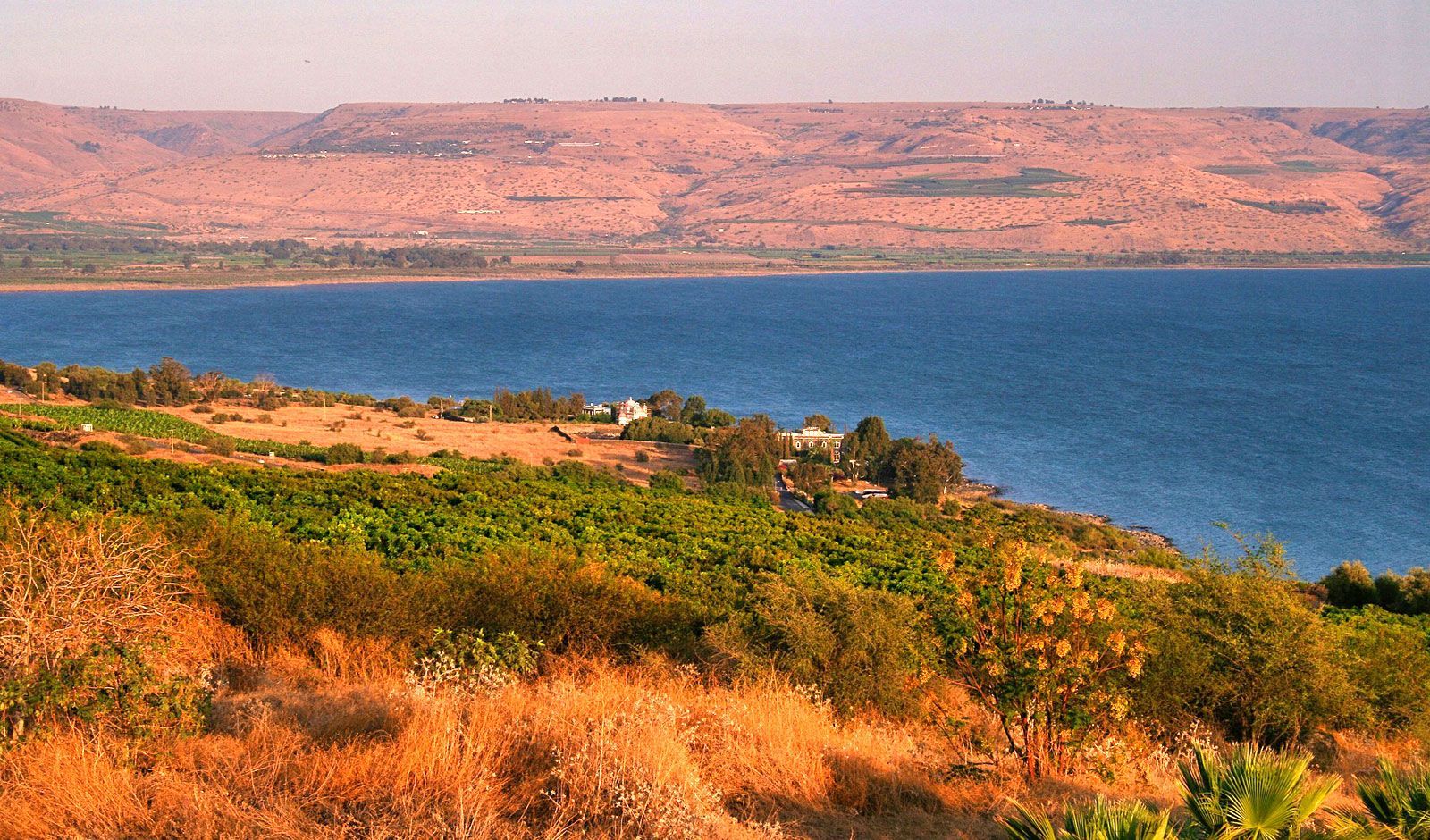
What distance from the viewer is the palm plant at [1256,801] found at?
5457 mm

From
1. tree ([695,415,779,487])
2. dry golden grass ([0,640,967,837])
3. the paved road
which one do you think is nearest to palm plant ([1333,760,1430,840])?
dry golden grass ([0,640,967,837])

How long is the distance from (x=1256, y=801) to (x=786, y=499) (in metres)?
42.3

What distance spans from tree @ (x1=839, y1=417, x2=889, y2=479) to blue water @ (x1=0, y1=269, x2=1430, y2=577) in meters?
6.39

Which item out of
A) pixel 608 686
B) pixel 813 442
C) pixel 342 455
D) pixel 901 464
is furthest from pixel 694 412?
pixel 608 686

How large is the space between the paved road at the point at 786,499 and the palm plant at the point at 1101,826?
3680cm

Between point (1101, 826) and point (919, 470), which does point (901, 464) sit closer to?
point (919, 470)

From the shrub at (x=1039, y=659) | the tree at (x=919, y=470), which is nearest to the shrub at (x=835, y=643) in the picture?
the shrub at (x=1039, y=659)

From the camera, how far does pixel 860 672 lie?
11750 mm

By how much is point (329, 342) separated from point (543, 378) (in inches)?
1096

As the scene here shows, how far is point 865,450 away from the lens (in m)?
53.7

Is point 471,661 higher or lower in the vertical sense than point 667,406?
higher

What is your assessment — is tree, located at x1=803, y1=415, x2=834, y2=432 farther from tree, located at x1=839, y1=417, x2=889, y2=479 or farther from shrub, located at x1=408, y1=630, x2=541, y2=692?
shrub, located at x1=408, y1=630, x2=541, y2=692

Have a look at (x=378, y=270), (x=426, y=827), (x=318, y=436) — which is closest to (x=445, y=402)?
(x=318, y=436)

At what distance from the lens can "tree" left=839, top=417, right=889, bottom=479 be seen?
53.0 m
